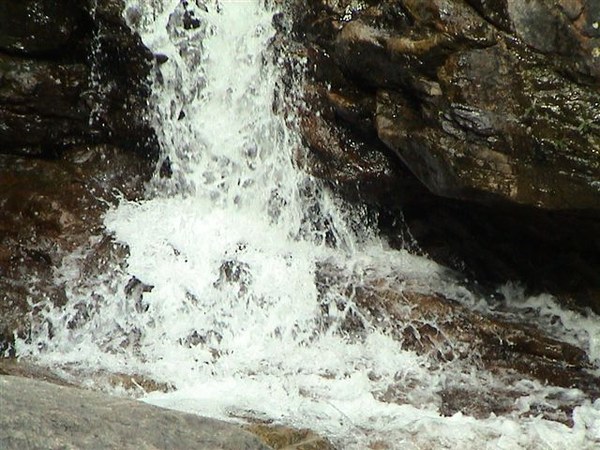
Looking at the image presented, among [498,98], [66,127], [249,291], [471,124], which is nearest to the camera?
[498,98]

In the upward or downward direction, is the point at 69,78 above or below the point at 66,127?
above

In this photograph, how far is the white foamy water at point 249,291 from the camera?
19.3 ft

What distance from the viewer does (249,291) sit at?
300 inches

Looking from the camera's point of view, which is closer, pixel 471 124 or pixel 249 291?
pixel 471 124

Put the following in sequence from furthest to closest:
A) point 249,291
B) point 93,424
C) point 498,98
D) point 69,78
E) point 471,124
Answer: point 69,78, point 249,291, point 471,124, point 498,98, point 93,424

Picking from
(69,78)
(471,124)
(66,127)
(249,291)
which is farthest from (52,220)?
(471,124)

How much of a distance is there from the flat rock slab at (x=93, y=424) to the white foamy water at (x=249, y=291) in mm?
1928

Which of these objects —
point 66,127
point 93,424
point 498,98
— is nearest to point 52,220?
point 66,127

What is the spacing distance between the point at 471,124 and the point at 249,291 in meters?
2.40

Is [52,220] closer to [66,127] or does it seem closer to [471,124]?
[66,127]

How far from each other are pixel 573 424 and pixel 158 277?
3.61m

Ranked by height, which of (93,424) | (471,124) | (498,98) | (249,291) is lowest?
(93,424)

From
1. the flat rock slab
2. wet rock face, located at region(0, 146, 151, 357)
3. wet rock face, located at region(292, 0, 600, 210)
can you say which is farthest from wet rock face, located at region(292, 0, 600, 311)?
the flat rock slab

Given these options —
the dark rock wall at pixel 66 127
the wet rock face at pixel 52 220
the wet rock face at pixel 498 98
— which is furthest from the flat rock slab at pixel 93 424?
the dark rock wall at pixel 66 127
